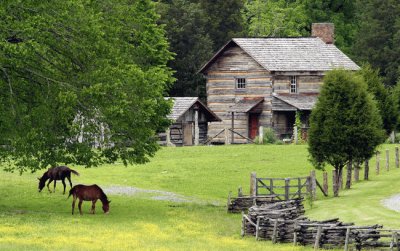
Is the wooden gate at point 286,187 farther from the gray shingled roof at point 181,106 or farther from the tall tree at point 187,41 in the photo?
the tall tree at point 187,41

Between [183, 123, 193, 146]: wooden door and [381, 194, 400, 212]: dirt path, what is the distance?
38.5m

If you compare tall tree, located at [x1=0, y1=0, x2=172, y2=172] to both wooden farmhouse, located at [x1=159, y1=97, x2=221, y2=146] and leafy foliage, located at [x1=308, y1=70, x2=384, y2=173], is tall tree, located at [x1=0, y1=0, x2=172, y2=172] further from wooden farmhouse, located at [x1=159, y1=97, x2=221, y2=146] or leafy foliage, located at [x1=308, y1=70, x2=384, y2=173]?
wooden farmhouse, located at [x1=159, y1=97, x2=221, y2=146]

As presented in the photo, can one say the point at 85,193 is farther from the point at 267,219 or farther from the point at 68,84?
the point at 267,219

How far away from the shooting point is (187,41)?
4188 inches

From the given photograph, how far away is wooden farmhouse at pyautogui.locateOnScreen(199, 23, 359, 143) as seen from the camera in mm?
88812

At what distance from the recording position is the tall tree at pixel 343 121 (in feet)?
173

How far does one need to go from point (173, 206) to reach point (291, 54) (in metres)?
41.5

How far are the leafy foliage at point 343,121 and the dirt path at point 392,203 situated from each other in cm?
348

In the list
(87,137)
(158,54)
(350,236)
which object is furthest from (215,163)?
(350,236)

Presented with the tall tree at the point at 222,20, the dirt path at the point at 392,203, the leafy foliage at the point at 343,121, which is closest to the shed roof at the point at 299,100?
the tall tree at the point at 222,20

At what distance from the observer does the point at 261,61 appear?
8919 cm

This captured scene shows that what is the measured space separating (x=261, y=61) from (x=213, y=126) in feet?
25.9

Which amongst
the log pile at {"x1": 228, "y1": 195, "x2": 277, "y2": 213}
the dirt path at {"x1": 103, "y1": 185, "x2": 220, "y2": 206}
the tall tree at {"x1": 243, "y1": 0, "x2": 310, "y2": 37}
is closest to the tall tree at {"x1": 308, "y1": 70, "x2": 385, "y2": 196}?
the log pile at {"x1": 228, "y1": 195, "x2": 277, "y2": 213}

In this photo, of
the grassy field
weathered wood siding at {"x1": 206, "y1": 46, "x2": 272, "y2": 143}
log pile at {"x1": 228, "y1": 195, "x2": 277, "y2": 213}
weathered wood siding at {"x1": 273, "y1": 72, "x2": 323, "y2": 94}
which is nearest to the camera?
the grassy field
